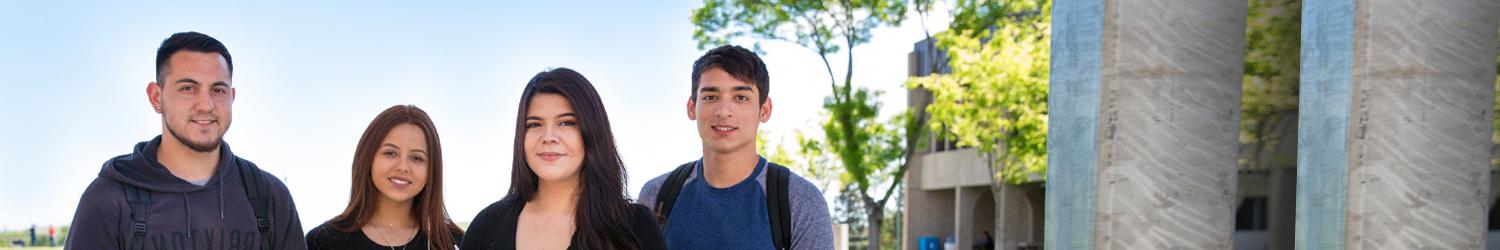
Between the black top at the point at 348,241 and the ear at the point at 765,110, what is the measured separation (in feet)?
4.52

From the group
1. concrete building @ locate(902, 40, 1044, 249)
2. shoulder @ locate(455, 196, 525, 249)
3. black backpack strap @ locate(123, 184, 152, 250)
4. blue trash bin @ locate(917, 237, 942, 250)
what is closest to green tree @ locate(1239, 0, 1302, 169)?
black backpack strap @ locate(123, 184, 152, 250)

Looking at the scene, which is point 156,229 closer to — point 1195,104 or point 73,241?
point 73,241

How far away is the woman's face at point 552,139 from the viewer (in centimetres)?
369

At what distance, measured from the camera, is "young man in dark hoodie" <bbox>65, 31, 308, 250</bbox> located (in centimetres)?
459

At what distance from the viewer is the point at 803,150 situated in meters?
33.7

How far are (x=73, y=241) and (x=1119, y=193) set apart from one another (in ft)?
37.3

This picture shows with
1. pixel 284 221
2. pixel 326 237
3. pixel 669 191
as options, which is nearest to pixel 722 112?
pixel 669 191

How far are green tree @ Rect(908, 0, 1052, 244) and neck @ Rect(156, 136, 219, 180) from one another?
81.3 ft

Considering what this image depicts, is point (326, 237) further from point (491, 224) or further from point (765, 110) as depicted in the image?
point (491, 224)

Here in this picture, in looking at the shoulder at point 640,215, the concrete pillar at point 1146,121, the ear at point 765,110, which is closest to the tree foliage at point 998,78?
the concrete pillar at point 1146,121

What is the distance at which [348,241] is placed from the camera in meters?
5.41

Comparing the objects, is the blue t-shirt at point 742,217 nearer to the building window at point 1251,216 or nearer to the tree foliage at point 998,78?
the building window at point 1251,216

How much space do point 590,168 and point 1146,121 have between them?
37.9ft

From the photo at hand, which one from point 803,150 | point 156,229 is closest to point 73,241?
point 156,229
